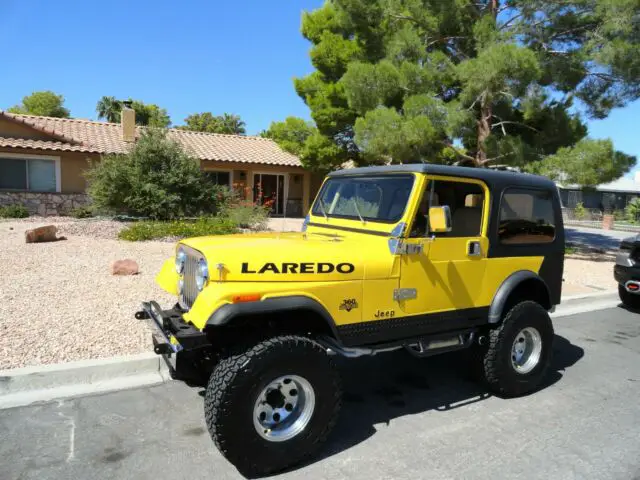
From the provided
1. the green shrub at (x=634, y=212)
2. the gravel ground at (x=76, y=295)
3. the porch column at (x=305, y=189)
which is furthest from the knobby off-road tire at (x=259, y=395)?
the green shrub at (x=634, y=212)

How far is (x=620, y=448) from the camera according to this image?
135 inches

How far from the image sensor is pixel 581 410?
405cm

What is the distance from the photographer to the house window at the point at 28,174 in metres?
16.8

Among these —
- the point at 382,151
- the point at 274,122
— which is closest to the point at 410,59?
the point at 382,151

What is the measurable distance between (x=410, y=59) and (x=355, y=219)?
10811 mm

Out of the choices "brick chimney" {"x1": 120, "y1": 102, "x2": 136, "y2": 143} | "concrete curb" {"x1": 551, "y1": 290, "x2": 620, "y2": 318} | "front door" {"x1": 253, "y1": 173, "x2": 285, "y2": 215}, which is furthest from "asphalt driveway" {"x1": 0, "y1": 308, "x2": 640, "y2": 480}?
"brick chimney" {"x1": 120, "y1": 102, "x2": 136, "y2": 143}

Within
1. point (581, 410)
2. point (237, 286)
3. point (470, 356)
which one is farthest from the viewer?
point (470, 356)

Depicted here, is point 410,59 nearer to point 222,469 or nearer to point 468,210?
point 468,210

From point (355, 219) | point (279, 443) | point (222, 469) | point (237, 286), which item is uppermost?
point (355, 219)

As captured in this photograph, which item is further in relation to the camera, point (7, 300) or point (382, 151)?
point (382, 151)

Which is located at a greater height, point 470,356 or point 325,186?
point 325,186

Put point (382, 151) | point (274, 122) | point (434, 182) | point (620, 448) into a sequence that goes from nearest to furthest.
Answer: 1. point (620, 448)
2. point (434, 182)
3. point (382, 151)
4. point (274, 122)

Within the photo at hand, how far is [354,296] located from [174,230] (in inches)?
347

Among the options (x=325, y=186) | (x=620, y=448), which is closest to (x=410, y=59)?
(x=325, y=186)
